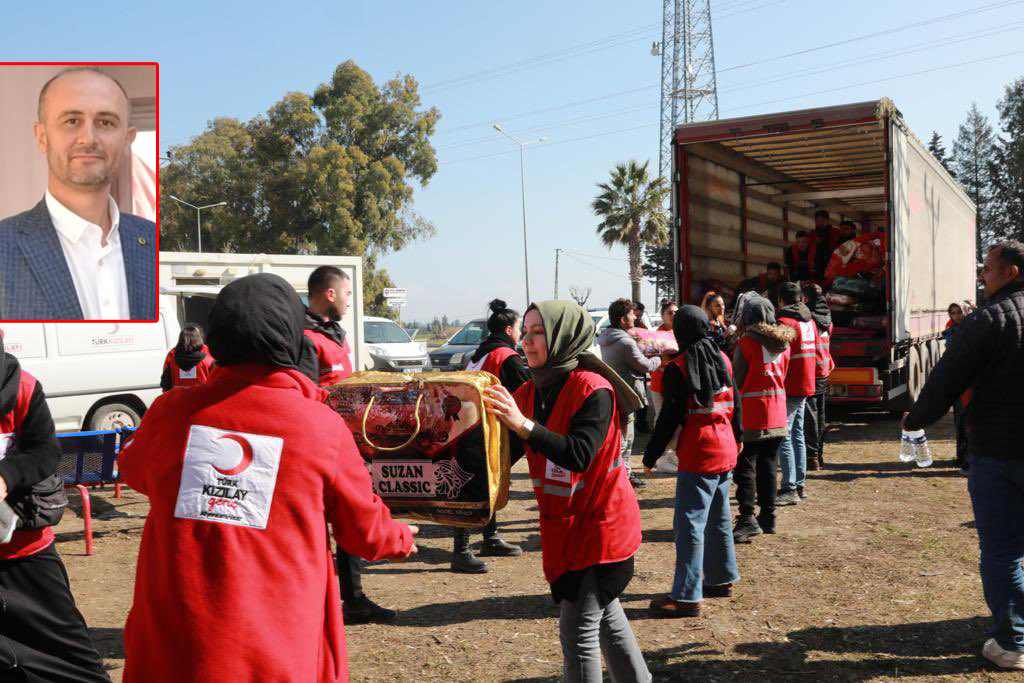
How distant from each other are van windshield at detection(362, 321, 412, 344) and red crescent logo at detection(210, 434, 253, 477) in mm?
18116

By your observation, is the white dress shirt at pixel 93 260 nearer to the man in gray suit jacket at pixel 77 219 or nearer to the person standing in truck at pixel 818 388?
the man in gray suit jacket at pixel 77 219

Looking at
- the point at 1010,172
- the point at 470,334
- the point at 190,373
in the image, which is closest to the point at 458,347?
the point at 470,334

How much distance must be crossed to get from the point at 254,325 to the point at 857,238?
11.6m

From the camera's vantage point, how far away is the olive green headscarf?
3.18 meters

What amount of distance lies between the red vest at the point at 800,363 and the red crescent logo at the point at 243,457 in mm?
6311

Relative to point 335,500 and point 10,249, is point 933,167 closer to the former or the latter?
point 10,249

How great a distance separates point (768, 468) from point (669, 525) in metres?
1.06

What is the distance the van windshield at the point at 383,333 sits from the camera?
2028 centimetres

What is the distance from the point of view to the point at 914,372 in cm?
1257

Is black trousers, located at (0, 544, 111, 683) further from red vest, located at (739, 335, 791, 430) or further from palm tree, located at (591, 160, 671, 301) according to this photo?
palm tree, located at (591, 160, 671, 301)

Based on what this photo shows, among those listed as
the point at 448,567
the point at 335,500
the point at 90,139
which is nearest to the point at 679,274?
the point at 448,567

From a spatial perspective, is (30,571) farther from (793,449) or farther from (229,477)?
(793,449)

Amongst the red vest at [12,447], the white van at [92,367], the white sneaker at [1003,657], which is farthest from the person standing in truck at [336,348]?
the white van at [92,367]

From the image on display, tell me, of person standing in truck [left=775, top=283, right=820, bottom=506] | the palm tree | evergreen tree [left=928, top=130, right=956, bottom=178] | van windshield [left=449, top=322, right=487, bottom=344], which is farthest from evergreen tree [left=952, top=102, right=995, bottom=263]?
person standing in truck [left=775, top=283, right=820, bottom=506]
